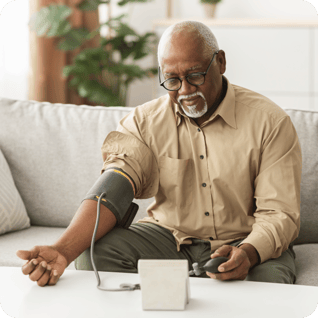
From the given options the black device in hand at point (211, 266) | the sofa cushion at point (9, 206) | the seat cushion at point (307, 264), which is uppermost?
the black device in hand at point (211, 266)

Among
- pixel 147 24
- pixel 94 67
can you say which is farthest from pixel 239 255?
pixel 147 24

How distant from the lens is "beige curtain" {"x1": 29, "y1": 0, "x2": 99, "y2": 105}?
3436mm

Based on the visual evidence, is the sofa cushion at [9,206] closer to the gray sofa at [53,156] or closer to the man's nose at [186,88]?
the gray sofa at [53,156]

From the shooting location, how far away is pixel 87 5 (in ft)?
11.5

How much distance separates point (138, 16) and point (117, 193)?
3.50 meters

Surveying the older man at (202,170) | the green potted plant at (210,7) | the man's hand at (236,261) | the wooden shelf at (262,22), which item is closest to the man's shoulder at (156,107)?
the older man at (202,170)

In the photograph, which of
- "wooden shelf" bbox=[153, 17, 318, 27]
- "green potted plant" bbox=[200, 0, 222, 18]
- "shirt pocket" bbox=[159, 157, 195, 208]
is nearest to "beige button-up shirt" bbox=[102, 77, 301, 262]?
"shirt pocket" bbox=[159, 157, 195, 208]

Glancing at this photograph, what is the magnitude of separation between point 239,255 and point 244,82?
2927 millimetres

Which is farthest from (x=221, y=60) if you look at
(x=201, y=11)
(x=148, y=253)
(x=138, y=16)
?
(x=138, y=16)

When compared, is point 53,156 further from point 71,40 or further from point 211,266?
point 71,40

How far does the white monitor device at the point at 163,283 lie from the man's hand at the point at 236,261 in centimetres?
17

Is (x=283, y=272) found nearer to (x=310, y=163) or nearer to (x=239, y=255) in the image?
(x=239, y=255)

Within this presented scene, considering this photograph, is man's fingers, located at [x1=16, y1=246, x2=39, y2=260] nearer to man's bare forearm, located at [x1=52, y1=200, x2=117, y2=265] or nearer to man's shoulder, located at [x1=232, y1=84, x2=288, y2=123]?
man's bare forearm, located at [x1=52, y1=200, x2=117, y2=265]

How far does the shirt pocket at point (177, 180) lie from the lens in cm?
140
